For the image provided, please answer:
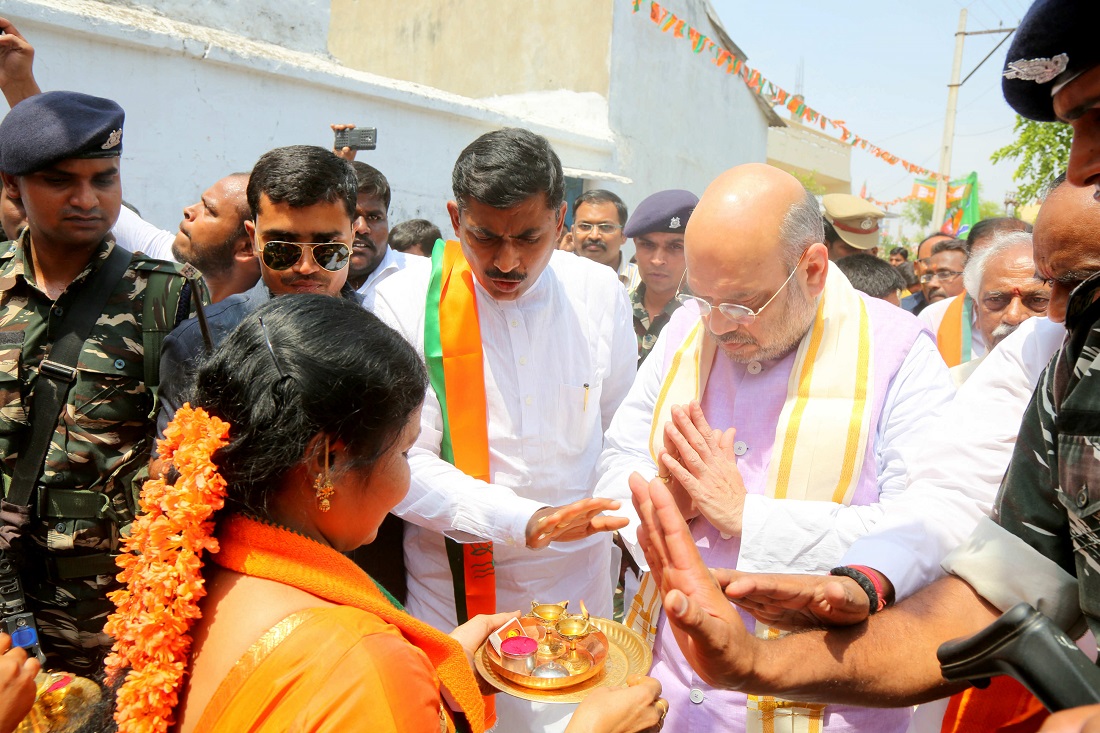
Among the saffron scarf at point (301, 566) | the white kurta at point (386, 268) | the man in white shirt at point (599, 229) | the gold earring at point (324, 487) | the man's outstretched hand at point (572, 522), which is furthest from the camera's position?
the man in white shirt at point (599, 229)

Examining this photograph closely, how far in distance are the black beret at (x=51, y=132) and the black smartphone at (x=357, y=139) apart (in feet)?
7.58

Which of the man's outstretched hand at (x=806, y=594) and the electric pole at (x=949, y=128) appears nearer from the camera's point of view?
the man's outstretched hand at (x=806, y=594)

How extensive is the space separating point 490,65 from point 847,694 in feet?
45.1

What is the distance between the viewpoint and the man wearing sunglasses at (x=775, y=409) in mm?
2125

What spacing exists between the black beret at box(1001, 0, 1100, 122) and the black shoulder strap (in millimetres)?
2967

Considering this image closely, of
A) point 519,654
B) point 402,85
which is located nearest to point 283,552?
point 519,654

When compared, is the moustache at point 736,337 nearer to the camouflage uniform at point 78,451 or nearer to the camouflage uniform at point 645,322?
the camouflage uniform at point 78,451

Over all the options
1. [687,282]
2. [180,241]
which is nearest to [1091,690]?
[687,282]

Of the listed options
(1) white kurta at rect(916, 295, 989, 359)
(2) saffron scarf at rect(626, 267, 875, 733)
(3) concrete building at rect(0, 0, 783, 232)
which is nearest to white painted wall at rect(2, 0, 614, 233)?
(3) concrete building at rect(0, 0, 783, 232)

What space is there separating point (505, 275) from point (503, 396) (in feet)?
1.59

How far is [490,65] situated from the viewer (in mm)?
13867

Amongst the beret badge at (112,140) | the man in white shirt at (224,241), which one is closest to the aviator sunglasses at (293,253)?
the man in white shirt at (224,241)

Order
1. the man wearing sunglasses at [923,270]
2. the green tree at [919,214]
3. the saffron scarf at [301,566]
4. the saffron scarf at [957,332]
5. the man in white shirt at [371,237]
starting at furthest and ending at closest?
the green tree at [919,214], the man wearing sunglasses at [923,270], the saffron scarf at [957,332], the man in white shirt at [371,237], the saffron scarf at [301,566]

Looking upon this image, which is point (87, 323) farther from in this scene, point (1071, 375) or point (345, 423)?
point (1071, 375)
